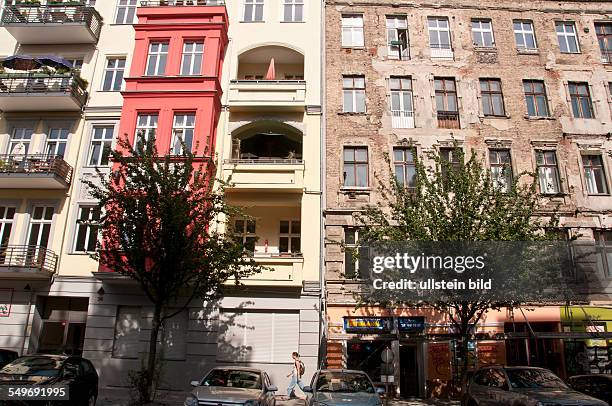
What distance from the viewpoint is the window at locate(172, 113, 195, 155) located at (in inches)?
739

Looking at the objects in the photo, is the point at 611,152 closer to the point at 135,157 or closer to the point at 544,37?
the point at 544,37

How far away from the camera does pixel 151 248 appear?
13578 millimetres

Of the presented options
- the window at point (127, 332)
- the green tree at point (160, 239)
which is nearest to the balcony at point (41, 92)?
the green tree at point (160, 239)

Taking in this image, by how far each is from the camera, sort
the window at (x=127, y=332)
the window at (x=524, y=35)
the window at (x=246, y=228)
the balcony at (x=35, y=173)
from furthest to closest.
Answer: the window at (x=524, y=35) < the window at (x=246, y=228) < the balcony at (x=35, y=173) < the window at (x=127, y=332)

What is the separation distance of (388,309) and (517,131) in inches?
401

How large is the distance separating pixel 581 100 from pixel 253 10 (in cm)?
1631

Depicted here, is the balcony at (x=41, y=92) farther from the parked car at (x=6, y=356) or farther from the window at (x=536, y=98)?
the window at (x=536, y=98)

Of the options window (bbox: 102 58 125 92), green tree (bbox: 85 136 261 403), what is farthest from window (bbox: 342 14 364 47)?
green tree (bbox: 85 136 261 403)

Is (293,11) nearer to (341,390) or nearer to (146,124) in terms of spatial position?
(146,124)

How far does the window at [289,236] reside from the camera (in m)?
19.2

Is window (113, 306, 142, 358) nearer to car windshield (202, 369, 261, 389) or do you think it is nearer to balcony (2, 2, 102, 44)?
car windshield (202, 369, 261, 389)

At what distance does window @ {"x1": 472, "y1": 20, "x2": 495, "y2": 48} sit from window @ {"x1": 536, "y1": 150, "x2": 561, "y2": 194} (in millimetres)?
6014

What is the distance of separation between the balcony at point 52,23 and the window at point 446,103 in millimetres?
16591

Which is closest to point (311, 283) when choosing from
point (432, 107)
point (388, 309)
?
point (388, 309)
